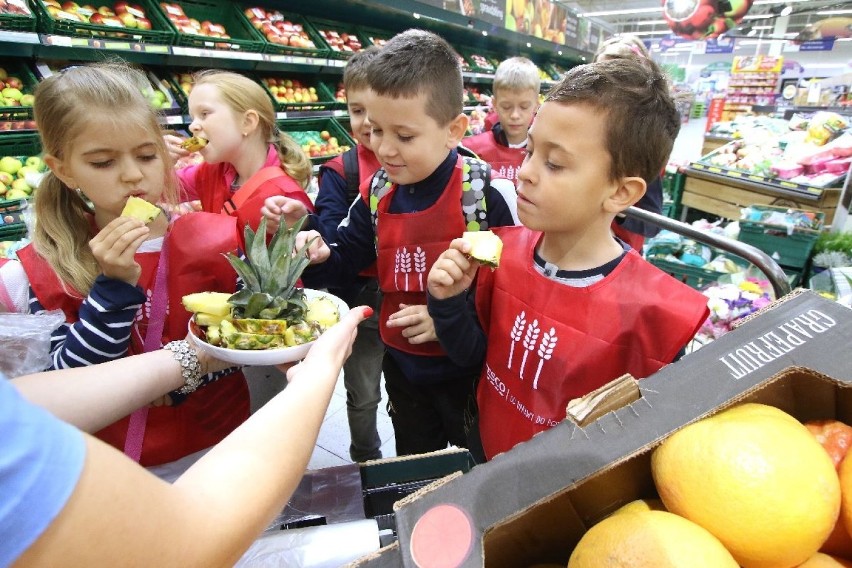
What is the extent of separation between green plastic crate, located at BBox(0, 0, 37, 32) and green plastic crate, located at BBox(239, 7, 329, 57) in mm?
1634

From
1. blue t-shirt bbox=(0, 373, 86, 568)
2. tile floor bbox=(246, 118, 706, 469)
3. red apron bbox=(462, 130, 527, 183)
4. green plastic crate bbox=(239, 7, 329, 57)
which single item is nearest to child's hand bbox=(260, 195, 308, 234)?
tile floor bbox=(246, 118, 706, 469)

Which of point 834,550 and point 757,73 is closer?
point 834,550

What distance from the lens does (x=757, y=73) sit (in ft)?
45.2

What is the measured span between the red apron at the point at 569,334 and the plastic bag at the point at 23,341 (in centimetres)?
104

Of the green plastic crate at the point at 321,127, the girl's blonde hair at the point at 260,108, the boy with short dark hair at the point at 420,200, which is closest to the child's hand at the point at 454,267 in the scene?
the boy with short dark hair at the point at 420,200

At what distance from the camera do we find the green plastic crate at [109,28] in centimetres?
280

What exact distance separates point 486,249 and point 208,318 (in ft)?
2.25

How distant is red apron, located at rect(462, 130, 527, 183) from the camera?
3.26 m

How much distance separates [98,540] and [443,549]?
11.8 inches

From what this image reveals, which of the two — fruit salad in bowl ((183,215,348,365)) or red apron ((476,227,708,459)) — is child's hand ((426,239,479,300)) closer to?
red apron ((476,227,708,459))

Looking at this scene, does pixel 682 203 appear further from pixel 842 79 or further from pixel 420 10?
pixel 842 79

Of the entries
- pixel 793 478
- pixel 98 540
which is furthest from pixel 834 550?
pixel 98 540

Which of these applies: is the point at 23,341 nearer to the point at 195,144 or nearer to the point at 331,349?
the point at 331,349

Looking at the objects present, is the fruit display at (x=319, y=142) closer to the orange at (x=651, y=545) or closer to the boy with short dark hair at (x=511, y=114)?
the boy with short dark hair at (x=511, y=114)
